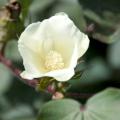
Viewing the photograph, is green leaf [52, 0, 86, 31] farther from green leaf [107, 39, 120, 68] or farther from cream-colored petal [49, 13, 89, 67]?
cream-colored petal [49, 13, 89, 67]

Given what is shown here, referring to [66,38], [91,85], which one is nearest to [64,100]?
[66,38]

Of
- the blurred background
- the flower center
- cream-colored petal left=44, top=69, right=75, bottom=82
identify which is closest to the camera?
cream-colored petal left=44, top=69, right=75, bottom=82

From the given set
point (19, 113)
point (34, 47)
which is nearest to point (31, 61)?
point (34, 47)

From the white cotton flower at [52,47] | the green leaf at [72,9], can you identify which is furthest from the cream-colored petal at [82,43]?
the green leaf at [72,9]

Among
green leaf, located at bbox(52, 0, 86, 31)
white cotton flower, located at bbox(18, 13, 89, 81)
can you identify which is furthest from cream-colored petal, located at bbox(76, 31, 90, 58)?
green leaf, located at bbox(52, 0, 86, 31)

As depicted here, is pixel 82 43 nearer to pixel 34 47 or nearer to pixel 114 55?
pixel 34 47

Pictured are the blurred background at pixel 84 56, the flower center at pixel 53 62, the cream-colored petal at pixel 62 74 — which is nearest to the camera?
the cream-colored petal at pixel 62 74

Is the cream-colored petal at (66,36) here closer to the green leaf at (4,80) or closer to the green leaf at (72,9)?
the green leaf at (72,9)
